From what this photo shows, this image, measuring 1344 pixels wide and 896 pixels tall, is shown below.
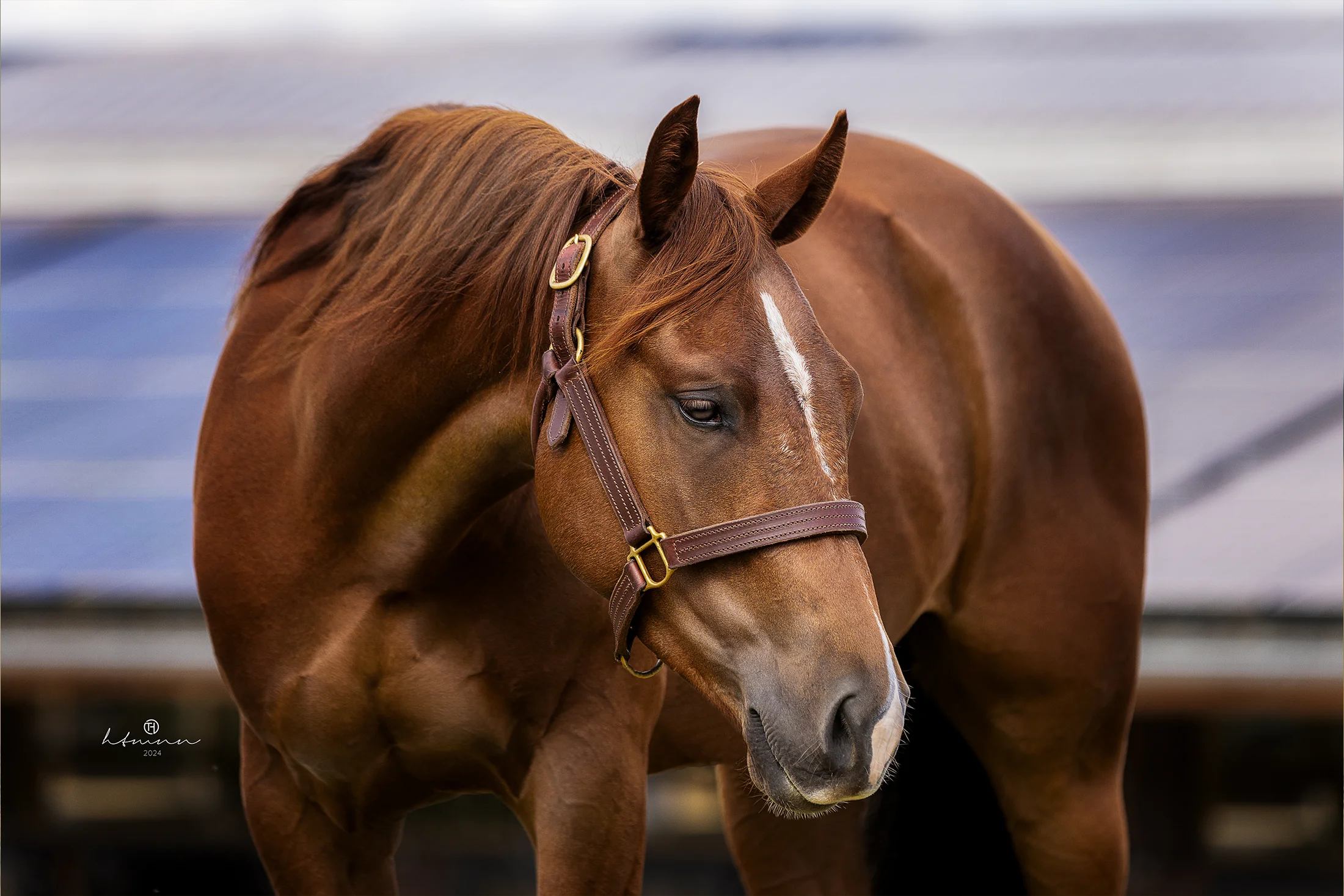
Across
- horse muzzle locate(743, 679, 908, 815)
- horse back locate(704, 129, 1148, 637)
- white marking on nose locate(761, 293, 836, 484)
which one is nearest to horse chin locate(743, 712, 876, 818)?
horse muzzle locate(743, 679, 908, 815)

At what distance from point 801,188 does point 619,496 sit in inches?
20.4

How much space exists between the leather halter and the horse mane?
0.05 metres

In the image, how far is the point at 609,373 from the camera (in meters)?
1.61

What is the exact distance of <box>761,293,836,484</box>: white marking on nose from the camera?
1.53m

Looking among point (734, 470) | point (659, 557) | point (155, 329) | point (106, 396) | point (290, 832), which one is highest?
point (734, 470)

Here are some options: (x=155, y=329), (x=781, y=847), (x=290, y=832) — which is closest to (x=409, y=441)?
(x=290, y=832)

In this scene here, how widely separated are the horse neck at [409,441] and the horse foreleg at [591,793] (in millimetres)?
333

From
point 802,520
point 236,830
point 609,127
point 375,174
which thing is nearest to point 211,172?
point 609,127

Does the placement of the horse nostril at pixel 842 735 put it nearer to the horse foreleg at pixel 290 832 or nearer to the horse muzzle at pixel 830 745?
the horse muzzle at pixel 830 745

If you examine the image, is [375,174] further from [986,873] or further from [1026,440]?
[986,873]

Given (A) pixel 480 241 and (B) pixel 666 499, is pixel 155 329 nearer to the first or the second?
(A) pixel 480 241

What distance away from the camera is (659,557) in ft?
5.13

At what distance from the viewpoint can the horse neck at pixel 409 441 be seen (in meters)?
1.83

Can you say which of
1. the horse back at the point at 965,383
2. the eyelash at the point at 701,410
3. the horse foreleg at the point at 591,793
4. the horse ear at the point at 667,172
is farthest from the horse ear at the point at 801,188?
the horse foreleg at the point at 591,793
